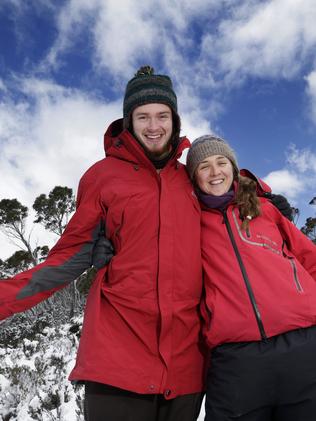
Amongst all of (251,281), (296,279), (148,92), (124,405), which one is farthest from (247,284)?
(148,92)

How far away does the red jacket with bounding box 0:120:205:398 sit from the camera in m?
1.81

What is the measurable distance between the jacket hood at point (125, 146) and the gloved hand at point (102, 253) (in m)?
0.51

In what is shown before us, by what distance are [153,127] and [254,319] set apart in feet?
3.98

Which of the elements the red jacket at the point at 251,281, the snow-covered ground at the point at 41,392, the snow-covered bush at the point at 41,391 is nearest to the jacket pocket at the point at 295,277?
the red jacket at the point at 251,281

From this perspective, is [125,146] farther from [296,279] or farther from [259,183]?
[296,279]

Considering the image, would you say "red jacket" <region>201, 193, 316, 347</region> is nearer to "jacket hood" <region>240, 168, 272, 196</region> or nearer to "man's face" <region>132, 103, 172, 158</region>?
"jacket hood" <region>240, 168, 272, 196</region>

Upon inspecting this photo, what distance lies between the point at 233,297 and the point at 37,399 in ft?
14.7

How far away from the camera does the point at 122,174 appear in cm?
211

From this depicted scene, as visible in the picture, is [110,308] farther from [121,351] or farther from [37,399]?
[37,399]

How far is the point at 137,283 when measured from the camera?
185cm

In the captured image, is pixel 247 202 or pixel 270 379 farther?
pixel 247 202

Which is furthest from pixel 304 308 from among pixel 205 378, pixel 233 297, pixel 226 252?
pixel 205 378

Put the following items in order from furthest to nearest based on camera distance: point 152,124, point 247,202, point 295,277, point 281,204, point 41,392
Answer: point 41,392, point 281,204, point 152,124, point 247,202, point 295,277

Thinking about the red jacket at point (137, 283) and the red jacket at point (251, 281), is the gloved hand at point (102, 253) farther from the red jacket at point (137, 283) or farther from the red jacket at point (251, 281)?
the red jacket at point (251, 281)
